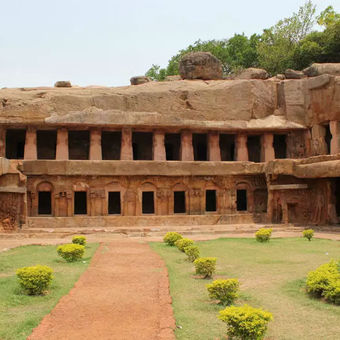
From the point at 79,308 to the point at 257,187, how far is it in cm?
1804

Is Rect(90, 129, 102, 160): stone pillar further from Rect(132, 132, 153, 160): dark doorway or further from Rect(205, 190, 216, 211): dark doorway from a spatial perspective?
Rect(205, 190, 216, 211): dark doorway

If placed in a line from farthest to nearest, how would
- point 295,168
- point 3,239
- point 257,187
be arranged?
1. point 257,187
2. point 295,168
3. point 3,239

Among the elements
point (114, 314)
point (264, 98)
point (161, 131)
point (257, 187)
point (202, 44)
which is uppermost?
point (202, 44)

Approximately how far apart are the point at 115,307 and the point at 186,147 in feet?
61.4

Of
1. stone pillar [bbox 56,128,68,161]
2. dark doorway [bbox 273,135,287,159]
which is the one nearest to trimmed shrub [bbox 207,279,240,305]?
stone pillar [bbox 56,128,68,161]

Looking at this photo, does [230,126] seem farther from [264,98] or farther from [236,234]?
[236,234]

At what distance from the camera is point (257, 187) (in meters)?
23.8

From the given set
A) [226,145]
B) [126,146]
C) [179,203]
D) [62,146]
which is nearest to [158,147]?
[126,146]

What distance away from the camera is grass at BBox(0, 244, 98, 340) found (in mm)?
6055

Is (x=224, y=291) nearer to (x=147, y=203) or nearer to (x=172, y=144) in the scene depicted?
(x=147, y=203)

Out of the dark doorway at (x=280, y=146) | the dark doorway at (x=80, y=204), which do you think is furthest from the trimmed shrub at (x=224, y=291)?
the dark doorway at (x=280, y=146)

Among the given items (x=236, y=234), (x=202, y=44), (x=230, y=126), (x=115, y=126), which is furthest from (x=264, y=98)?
(x=202, y=44)

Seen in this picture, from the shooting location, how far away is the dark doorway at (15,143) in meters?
26.8

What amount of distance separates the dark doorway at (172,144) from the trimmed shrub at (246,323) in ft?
74.4
